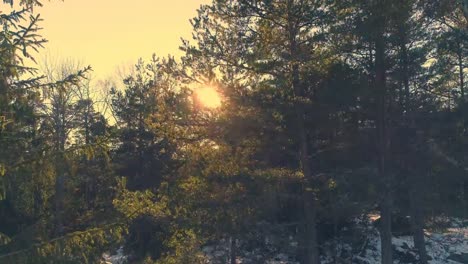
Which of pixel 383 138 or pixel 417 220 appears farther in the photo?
pixel 417 220

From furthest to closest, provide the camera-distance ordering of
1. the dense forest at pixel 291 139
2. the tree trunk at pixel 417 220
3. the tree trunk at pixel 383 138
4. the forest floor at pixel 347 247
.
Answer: the tree trunk at pixel 417 220 < the tree trunk at pixel 383 138 < the forest floor at pixel 347 247 < the dense forest at pixel 291 139

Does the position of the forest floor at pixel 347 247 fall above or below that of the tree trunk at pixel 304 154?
below

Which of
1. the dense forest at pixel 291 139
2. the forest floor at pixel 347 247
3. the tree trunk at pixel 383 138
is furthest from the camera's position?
the tree trunk at pixel 383 138

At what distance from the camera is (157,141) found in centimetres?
2033

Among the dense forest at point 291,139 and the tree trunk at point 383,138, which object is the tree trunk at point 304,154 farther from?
the tree trunk at point 383,138

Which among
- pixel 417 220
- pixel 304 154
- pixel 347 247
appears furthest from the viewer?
pixel 347 247

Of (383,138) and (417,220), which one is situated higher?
(383,138)

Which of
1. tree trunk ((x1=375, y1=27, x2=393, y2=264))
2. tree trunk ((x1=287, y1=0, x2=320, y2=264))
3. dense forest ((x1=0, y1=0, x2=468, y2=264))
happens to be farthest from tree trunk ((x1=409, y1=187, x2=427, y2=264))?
tree trunk ((x1=287, y1=0, x2=320, y2=264))

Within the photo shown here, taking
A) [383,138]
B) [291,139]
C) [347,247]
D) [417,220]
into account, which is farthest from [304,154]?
[347,247]

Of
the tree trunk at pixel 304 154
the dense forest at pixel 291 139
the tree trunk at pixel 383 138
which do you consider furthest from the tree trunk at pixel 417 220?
the tree trunk at pixel 304 154

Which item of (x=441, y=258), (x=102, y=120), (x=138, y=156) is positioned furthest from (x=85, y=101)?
(x=441, y=258)

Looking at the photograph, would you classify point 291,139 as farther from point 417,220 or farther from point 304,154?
point 417,220

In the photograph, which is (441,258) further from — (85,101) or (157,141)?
(85,101)

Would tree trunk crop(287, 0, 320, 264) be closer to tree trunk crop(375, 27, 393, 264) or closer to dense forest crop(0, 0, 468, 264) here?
dense forest crop(0, 0, 468, 264)
